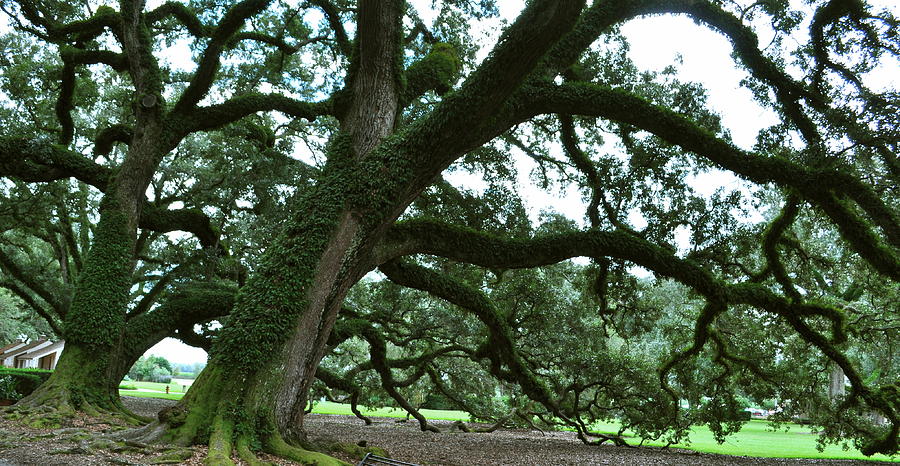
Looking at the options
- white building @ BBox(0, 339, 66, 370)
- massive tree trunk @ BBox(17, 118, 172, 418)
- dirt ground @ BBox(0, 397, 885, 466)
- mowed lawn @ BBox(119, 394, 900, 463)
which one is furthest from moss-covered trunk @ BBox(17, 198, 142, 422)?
white building @ BBox(0, 339, 66, 370)

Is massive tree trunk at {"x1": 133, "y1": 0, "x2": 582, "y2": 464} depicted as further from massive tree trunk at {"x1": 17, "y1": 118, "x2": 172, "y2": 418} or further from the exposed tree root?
massive tree trunk at {"x1": 17, "y1": 118, "x2": 172, "y2": 418}

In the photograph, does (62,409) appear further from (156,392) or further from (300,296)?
(156,392)

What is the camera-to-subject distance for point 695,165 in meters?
9.91

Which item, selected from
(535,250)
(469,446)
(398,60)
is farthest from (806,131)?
(469,446)

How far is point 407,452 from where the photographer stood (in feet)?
29.9

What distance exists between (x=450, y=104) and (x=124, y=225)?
6.78 meters

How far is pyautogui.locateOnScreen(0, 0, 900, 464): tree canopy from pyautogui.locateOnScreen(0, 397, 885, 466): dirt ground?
1.63 ft

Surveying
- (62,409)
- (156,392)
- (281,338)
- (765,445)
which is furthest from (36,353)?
(765,445)

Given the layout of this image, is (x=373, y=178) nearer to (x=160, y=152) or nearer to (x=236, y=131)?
(x=160, y=152)

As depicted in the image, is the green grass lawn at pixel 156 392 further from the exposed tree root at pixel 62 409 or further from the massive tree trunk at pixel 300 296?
the massive tree trunk at pixel 300 296

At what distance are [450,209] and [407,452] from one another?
459cm

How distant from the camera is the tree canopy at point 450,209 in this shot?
20.6 ft

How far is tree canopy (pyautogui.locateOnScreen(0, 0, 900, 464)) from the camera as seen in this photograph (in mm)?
6277

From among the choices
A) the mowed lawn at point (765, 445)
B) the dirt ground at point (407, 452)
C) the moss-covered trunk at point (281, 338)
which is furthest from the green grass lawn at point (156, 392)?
the moss-covered trunk at point (281, 338)
